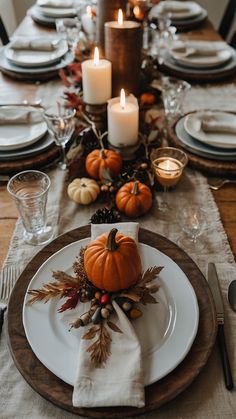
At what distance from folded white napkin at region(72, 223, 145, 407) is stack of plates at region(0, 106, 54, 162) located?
0.56 m

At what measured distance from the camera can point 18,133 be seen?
102 cm

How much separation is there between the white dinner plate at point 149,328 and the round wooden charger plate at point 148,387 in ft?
0.05

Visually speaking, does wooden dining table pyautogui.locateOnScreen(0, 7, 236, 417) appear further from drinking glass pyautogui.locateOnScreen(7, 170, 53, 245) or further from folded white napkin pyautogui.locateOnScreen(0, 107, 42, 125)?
folded white napkin pyautogui.locateOnScreen(0, 107, 42, 125)

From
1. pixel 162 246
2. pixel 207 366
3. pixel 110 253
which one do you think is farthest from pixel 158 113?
pixel 207 366

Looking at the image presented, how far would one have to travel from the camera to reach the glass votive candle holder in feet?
2.83

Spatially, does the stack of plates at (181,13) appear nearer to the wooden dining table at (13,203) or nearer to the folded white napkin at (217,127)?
the wooden dining table at (13,203)

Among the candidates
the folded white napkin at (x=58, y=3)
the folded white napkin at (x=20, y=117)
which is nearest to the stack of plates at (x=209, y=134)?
the folded white napkin at (x=20, y=117)

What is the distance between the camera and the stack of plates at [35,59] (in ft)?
4.59

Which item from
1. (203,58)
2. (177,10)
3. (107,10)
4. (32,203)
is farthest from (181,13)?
(32,203)

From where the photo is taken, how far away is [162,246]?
718mm

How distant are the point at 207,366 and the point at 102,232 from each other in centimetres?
28

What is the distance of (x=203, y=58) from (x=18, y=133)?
0.85m

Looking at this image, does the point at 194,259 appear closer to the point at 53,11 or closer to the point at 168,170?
the point at 168,170

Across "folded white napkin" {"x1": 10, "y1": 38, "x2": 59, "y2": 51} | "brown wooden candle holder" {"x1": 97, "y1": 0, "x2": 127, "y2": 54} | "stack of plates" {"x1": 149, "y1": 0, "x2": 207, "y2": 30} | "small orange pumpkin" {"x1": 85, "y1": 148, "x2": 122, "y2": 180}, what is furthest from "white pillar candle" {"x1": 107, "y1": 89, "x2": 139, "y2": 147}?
"stack of plates" {"x1": 149, "y1": 0, "x2": 207, "y2": 30}
